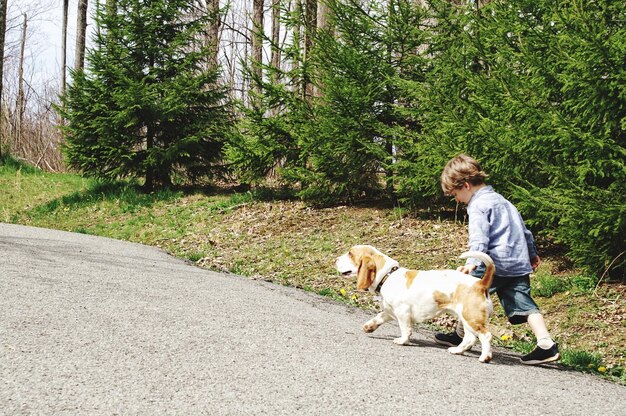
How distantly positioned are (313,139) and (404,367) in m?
9.20

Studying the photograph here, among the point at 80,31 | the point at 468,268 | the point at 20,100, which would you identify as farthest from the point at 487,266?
the point at 20,100

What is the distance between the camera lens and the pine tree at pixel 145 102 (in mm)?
16250

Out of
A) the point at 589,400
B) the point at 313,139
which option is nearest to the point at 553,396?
the point at 589,400

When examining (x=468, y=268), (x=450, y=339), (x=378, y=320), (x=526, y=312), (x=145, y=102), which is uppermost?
(x=145, y=102)

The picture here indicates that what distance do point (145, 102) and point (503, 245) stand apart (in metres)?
13.0

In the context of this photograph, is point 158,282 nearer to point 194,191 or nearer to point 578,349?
point 578,349

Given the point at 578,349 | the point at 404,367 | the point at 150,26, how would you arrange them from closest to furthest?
the point at 404,367, the point at 578,349, the point at 150,26

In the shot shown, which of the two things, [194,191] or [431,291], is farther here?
[194,191]

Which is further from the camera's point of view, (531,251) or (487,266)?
(531,251)

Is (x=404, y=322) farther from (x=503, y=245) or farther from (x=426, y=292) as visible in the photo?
(x=503, y=245)

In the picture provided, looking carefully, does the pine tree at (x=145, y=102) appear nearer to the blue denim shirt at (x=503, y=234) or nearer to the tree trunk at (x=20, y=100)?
the blue denim shirt at (x=503, y=234)

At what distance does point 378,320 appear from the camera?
5395mm

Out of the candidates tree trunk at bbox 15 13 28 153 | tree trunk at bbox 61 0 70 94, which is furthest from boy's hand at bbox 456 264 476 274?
tree trunk at bbox 15 13 28 153

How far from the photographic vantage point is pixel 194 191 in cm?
1705
